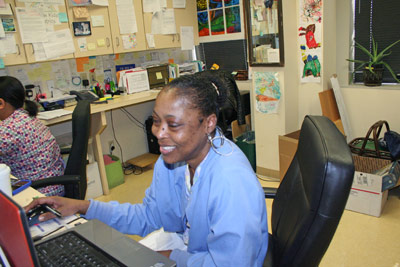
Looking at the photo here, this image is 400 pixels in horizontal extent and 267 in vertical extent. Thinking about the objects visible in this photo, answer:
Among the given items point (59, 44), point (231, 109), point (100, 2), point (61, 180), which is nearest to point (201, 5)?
point (100, 2)

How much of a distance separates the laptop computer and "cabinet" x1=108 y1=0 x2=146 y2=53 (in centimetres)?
253

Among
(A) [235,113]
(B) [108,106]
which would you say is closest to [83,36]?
(B) [108,106]

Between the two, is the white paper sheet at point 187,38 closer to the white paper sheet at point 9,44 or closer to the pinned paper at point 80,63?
the pinned paper at point 80,63

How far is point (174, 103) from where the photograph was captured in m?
0.98

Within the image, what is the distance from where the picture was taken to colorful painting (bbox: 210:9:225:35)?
3.75 metres

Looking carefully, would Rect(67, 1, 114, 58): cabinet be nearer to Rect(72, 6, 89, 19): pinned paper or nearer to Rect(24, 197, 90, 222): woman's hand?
Rect(72, 6, 89, 19): pinned paper

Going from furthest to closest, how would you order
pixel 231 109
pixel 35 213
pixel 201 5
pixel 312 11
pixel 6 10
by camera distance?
pixel 201 5 < pixel 231 109 < pixel 312 11 < pixel 6 10 < pixel 35 213

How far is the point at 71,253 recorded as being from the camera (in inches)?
34.2

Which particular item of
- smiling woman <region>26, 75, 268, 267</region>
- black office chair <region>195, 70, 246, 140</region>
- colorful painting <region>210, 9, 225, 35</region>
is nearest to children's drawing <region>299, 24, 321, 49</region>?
black office chair <region>195, 70, 246, 140</region>

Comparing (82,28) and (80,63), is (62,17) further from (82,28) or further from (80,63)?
(80,63)

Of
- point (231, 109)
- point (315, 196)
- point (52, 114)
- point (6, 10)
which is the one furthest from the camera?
point (231, 109)

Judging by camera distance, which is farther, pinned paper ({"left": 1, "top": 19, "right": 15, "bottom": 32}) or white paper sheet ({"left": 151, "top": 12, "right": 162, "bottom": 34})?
white paper sheet ({"left": 151, "top": 12, "right": 162, "bottom": 34})

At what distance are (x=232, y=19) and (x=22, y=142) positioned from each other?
261cm

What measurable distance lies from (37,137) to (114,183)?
4.62ft
